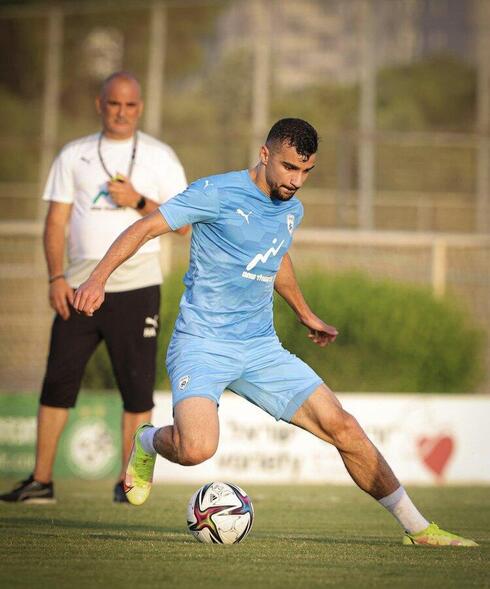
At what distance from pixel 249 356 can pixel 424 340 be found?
893 centimetres

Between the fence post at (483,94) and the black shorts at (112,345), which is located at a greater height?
the fence post at (483,94)

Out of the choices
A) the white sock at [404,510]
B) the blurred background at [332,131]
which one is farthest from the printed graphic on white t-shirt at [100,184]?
the blurred background at [332,131]

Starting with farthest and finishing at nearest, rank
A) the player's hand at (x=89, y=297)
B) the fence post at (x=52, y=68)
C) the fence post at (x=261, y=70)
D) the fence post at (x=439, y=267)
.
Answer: the fence post at (x=52, y=68) < the fence post at (x=261, y=70) < the fence post at (x=439, y=267) < the player's hand at (x=89, y=297)

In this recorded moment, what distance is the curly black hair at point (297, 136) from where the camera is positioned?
21.0ft

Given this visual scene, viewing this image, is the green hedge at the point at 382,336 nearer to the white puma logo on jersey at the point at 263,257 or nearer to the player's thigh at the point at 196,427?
the white puma logo on jersey at the point at 263,257

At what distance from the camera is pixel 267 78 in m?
23.7

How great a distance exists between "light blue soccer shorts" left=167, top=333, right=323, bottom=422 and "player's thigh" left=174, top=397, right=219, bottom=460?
0.23 feet

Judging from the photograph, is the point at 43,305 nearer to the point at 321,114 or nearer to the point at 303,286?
the point at 303,286

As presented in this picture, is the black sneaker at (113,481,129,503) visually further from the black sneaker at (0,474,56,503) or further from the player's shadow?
the player's shadow

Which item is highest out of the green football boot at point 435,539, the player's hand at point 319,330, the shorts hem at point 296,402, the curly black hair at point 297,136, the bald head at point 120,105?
the bald head at point 120,105

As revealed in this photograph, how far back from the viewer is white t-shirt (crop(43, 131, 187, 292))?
865cm

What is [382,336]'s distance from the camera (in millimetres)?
15234

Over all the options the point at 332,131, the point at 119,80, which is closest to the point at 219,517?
the point at 119,80

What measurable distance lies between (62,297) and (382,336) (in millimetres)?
7229
